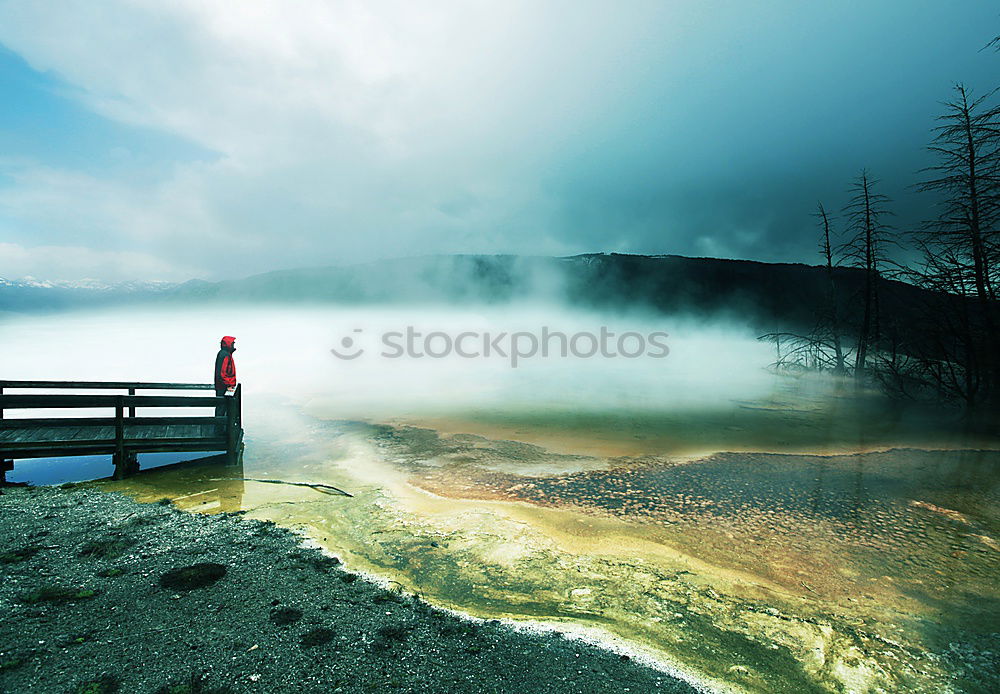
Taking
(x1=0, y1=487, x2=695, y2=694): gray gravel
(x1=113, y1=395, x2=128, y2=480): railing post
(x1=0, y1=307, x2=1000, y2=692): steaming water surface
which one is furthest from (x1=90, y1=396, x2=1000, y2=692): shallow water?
(x1=0, y1=487, x2=695, y2=694): gray gravel

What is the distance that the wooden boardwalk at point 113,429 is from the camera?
22.9 feet

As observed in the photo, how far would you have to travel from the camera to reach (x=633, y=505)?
653cm

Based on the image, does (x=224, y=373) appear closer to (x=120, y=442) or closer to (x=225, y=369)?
(x=225, y=369)

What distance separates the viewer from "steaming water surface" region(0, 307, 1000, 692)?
3.78 metres

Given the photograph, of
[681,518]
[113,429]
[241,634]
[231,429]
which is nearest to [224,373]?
[231,429]

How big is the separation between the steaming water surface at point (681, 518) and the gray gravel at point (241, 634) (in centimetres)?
39

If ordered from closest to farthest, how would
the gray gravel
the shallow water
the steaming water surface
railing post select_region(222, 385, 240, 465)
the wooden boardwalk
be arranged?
1. the gray gravel
2. the shallow water
3. the steaming water surface
4. the wooden boardwalk
5. railing post select_region(222, 385, 240, 465)

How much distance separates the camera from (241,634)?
3.52 meters

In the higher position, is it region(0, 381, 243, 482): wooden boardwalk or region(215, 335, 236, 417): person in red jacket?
region(215, 335, 236, 417): person in red jacket

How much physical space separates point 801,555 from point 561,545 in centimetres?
250

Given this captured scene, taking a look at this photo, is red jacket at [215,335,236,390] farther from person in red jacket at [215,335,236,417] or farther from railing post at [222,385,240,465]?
railing post at [222,385,240,465]

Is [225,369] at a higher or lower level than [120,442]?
higher

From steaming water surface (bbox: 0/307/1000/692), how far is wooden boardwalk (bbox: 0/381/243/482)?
18.2 inches

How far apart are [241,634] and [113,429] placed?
602cm
